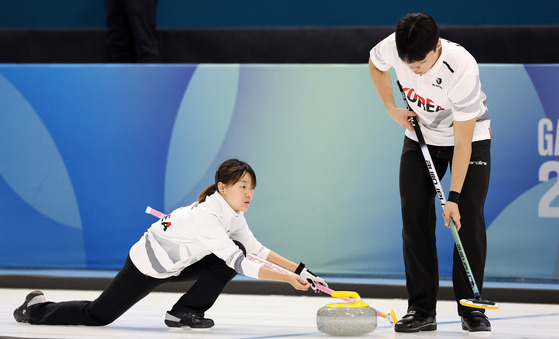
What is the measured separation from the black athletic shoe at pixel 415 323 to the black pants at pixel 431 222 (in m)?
0.02

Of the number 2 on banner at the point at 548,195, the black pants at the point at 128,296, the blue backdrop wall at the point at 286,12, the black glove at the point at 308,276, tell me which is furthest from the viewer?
the blue backdrop wall at the point at 286,12

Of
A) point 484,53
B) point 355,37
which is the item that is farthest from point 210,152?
point 484,53

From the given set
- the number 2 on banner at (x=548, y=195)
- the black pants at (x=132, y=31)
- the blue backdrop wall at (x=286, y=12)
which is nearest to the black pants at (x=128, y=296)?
the number 2 on banner at (x=548, y=195)

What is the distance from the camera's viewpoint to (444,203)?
8.39 feet

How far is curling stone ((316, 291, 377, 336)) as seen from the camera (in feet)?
8.05

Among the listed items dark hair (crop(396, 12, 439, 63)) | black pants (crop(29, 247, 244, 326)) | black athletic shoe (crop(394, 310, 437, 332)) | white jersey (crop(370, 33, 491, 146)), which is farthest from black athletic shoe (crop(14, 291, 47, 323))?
dark hair (crop(396, 12, 439, 63))

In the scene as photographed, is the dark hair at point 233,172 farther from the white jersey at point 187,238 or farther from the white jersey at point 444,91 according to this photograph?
the white jersey at point 444,91

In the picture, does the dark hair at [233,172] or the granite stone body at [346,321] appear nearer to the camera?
the granite stone body at [346,321]

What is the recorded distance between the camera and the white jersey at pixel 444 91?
8.09 ft

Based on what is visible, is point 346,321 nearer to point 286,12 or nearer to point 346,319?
point 346,319

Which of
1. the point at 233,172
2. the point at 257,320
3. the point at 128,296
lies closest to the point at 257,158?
the point at 257,320

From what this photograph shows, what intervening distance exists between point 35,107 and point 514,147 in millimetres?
2405

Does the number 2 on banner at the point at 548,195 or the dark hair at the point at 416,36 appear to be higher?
the dark hair at the point at 416,36

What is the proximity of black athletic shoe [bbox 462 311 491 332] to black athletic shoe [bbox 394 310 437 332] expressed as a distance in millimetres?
114
